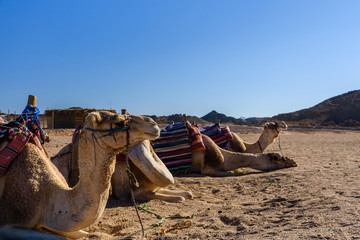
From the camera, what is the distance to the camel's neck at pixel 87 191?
2740 mm

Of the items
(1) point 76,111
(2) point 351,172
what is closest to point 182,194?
(2) point 351,172

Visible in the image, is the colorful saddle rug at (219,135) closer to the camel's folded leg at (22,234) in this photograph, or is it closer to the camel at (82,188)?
the camel at (82,188)

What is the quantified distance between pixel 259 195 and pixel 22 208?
11.4 ft

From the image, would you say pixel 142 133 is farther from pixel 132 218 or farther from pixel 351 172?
pixel 351 172

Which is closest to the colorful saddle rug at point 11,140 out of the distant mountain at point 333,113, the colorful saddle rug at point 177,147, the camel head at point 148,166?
Result: the camel head at point 148,166

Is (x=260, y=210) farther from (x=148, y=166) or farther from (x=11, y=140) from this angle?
(x=11, y=140)

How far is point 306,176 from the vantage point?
20.1ft

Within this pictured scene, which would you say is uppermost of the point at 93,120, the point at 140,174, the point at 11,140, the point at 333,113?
the point at 333,113

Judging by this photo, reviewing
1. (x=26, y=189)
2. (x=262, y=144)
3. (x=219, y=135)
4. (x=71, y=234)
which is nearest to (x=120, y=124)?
(x=26, y=189)

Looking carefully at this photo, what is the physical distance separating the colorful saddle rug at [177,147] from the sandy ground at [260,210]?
1.46ft

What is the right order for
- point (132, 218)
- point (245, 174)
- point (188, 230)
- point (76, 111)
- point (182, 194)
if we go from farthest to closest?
point (76, 111) < point (245, 174) < point (182, 194) < point (132, 218) < point (188, 230)

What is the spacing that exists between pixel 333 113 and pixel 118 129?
179 feet

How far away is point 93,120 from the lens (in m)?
2.79

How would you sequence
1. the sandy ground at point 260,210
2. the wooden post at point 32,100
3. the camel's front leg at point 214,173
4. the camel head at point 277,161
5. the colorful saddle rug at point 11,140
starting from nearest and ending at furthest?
1. the colorful saddle rug at point 11,140
2. the sandy ground at point 260,210
3. the wooden post at point 32,100
4. the camel's front leg at point 214,173
5. the camel head at point 277,161
